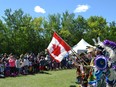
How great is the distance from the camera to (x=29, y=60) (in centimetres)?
2372

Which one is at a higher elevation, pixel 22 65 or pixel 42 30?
pixel 42 30

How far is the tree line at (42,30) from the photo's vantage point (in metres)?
53.3

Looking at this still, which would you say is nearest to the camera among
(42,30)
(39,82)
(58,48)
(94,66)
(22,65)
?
(94,66)

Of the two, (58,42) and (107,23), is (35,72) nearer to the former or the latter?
(58,42)

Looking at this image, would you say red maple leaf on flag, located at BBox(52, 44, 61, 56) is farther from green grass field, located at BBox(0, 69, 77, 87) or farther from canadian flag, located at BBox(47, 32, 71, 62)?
green grass field, located at BBox(0, 69, 77, 87)

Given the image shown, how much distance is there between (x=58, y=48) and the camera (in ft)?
36.7

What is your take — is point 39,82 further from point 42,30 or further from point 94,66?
point 42,30

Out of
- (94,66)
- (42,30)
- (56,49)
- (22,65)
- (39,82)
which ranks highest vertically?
(42,30)

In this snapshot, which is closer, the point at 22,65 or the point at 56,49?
the point at 56,49

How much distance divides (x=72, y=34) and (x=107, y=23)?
8984 millimetres

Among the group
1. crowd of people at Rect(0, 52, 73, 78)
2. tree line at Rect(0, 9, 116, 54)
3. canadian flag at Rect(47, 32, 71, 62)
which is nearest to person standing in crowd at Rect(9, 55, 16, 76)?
crowd of people at Rect(0, 52, 73, 78)

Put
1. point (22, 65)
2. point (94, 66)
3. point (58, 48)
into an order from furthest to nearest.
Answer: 1. point (22, 65)
2. point (58, 48)
3. point (94, 66)

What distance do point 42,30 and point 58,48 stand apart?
161 feet

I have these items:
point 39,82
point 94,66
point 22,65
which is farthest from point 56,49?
point 22,65
